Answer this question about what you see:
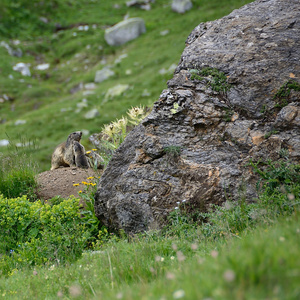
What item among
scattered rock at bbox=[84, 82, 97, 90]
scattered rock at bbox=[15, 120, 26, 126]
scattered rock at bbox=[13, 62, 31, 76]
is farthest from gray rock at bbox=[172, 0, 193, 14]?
scattered rock at bbox=[15, 120, 26, 126]

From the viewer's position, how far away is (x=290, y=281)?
6.72 feet

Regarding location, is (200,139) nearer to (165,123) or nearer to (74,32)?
(165,123)

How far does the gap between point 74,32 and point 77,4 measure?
6.15m

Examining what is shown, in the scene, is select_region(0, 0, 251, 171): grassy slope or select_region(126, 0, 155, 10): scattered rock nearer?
select_region(0, 0, 251, 171): grassy slope

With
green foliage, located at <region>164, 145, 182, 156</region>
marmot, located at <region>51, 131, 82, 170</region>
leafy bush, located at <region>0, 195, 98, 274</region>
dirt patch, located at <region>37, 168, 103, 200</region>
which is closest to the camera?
leafy bush, located at <region>0, 195, 98, 274</region>

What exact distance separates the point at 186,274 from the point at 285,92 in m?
4.90

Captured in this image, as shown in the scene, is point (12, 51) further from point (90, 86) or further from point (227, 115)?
point (227, 115)

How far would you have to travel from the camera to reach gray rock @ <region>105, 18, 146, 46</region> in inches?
1048

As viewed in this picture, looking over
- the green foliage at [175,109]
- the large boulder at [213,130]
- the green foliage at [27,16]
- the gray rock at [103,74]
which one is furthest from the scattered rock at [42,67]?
the green foliage at [175,109]

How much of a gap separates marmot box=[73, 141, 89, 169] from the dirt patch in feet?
1.14

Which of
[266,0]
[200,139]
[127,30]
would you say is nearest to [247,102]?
[200,139]

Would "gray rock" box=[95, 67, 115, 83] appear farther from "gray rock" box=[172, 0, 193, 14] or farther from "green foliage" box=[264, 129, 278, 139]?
"green foliage" box=[264, 129, 278, 139]

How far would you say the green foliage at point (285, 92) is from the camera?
256 inches

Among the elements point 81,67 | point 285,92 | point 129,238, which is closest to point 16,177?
point 129,238
